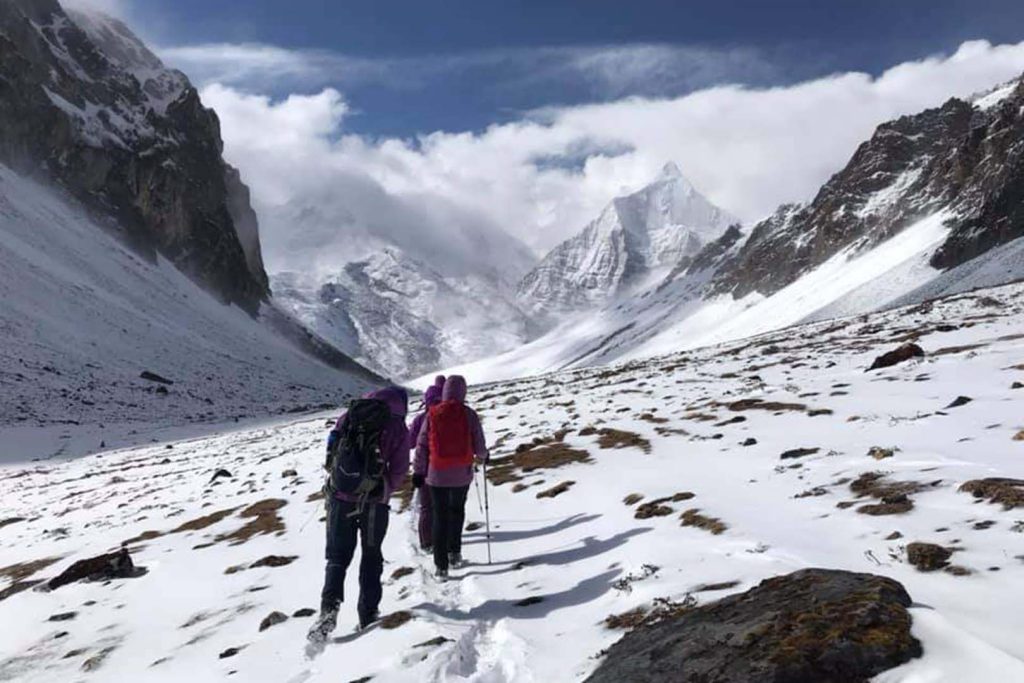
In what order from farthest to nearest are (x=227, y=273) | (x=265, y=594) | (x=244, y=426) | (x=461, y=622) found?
(x=227, y=273) < (x=244, y=426) < (x=265, y=594) < (x=461, y=622)

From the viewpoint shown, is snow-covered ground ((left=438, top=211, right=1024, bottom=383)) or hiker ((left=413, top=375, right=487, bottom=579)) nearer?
hiker ((left=413, top=375, right=487, bottom=579))

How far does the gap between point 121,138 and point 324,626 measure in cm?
14454


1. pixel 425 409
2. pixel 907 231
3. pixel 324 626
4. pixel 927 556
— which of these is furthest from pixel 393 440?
pixel 907 231

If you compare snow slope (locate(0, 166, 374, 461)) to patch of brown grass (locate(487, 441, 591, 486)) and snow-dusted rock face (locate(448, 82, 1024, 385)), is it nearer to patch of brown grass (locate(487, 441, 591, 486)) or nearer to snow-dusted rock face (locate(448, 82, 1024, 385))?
patch of brown grass (locate(487, 441, 591, 486))

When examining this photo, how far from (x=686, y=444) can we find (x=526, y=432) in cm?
760

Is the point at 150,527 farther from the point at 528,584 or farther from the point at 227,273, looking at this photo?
the point at 227,273

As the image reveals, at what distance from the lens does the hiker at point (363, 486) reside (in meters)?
8.29

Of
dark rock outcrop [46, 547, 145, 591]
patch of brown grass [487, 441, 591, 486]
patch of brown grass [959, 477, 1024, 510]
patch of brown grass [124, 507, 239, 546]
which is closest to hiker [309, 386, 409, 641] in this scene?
dark rock outcrop [46, 547, 145, 591]

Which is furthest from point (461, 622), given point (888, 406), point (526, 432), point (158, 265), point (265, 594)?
point (158, 265)

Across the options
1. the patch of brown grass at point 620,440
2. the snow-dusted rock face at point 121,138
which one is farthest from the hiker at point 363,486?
the snow-dusted rock face at point 121,138

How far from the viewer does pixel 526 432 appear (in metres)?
21.7

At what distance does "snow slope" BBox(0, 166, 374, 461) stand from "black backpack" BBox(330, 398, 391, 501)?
37.0 m

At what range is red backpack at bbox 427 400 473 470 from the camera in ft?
32.9

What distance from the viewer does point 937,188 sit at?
467 ft
